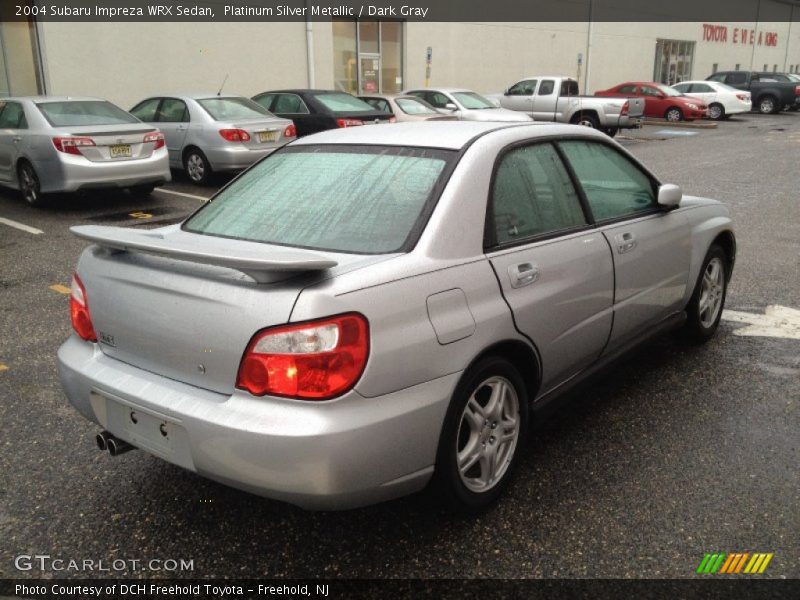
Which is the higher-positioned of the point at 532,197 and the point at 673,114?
the point at 532,197

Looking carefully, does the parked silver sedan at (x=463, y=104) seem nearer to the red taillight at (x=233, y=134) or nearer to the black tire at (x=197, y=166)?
the red taillight at (x=233, y=134)

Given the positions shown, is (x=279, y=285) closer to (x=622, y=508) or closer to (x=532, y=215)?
(x=532, y=215)

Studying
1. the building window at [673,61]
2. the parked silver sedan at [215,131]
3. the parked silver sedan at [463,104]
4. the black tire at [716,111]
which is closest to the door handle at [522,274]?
the parked silver sedan at [215,131]

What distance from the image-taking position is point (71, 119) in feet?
32.3

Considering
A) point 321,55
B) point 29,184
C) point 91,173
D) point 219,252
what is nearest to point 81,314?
point 219,252

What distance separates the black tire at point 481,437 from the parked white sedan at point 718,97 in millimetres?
28891

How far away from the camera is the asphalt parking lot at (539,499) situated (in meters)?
2.74

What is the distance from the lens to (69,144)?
9336mm

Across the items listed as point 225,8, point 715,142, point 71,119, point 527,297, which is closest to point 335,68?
point 225,8

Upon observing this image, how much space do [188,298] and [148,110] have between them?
11560mm

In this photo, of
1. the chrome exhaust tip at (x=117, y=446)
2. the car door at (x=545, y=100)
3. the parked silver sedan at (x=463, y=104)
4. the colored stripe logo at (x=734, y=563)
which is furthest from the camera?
the car door at (x=545, y=100)

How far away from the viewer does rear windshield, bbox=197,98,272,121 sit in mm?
11883

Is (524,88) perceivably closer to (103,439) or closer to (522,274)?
(522,274)

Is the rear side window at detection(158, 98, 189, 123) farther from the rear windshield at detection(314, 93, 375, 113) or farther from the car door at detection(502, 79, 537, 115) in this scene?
the car door at detection(502, 79, 537, 115)
